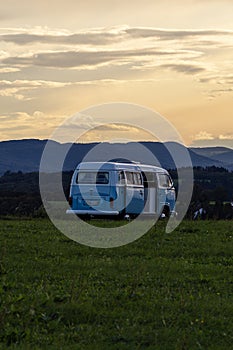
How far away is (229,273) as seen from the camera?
53.5 feet

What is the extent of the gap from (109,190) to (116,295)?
768 inches

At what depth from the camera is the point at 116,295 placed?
13.6 m

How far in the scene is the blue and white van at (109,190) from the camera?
33.1 meters

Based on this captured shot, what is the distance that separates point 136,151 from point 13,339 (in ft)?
91.1

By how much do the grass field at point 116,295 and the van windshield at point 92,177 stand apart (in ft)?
39.7

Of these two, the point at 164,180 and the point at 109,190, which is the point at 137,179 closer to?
the point at 164,180

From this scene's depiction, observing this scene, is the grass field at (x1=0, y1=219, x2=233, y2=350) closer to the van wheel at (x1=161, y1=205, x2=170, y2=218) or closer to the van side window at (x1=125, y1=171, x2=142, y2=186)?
the van side window at (x1=125, y1=171, x2=142, y2=186)

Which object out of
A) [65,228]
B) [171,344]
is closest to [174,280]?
[171,344]

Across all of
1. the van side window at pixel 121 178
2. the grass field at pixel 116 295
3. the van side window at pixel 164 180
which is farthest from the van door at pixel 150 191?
the grass field at pixel 116 295

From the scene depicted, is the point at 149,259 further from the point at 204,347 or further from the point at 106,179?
the point at 106,179

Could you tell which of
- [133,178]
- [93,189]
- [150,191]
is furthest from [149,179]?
[93,189]

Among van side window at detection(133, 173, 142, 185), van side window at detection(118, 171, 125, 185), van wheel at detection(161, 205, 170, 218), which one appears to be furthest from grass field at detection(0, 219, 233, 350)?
van wheel at detection(161, 205, 170, 218)

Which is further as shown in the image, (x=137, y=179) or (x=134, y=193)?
(x=137, y=179)

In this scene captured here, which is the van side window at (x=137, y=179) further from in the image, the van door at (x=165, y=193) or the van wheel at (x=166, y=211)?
the van wheel at (x=166, y=211)
